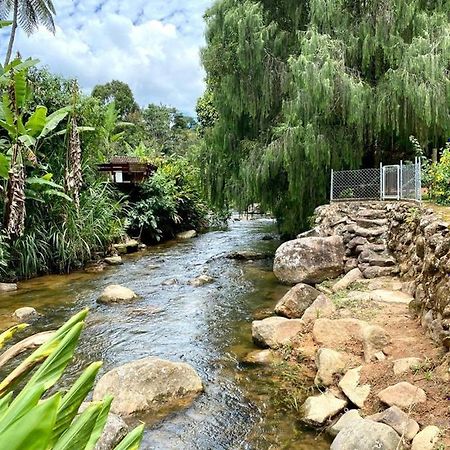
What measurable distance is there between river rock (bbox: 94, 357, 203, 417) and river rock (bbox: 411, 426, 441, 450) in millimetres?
2126

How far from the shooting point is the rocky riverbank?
365 cm

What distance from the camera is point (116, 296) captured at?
27.2 feet

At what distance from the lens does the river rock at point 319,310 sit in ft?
20.3

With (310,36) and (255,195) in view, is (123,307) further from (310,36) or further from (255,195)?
(310,36)

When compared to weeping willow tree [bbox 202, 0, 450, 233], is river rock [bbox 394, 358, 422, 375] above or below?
below

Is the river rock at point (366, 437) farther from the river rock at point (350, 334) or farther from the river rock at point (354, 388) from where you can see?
the river rock at point (350, 334)

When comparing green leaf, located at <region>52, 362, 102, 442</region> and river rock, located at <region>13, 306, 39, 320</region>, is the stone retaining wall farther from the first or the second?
river rock, located at <region>13, 306, 39, 320</region>

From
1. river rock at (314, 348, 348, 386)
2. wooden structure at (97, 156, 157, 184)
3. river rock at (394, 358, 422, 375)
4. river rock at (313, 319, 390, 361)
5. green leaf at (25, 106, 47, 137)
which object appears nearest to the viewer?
river rock at (394, 358, 422, 375)

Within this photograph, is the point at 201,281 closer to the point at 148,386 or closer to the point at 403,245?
the point at 403,245

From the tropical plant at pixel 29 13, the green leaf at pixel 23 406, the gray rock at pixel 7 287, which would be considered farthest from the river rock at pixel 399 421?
the tropical plant at pixel 29 13

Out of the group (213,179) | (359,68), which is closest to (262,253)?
(213,179)

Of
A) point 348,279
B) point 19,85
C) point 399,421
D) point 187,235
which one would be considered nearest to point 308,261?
point 348,279

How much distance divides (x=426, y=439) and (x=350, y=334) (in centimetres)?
214

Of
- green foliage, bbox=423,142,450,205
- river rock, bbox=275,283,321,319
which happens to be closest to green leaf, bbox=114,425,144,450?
river rock, bbox=275,283,321,319
